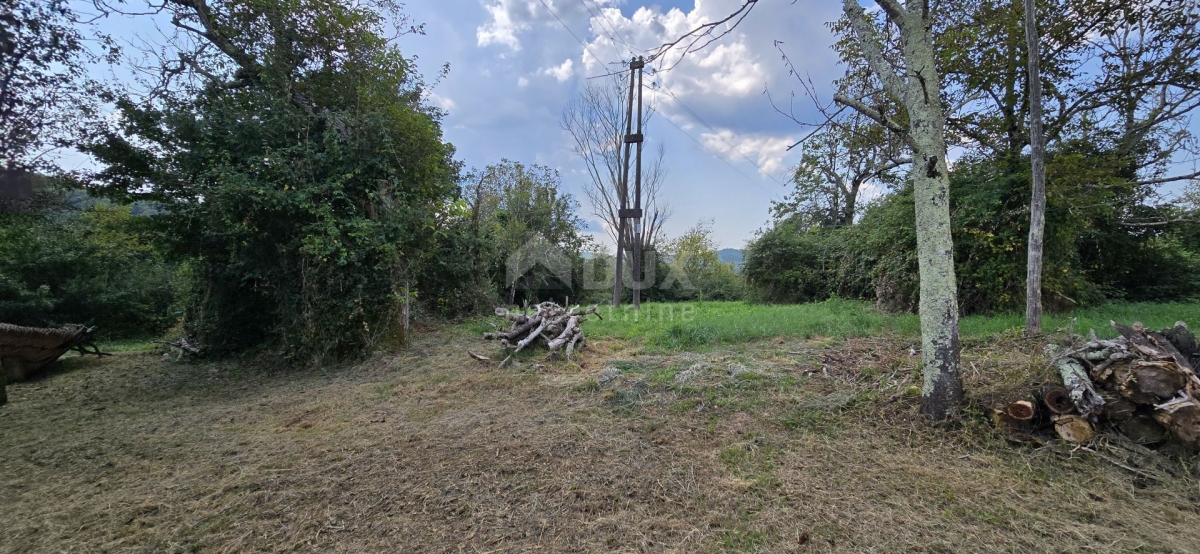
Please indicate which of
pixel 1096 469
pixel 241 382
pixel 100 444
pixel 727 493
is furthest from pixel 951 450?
pixel 241 382

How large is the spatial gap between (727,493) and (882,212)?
948cm

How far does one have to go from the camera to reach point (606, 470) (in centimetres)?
251

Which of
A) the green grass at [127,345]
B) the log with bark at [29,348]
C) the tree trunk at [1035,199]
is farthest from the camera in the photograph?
the green grass at [127,345]

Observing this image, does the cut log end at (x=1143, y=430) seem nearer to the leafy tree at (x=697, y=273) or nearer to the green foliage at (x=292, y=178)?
the green foliage at (x=292, y=178)

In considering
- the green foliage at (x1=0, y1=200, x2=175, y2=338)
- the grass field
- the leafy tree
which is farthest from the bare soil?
the leafy tree

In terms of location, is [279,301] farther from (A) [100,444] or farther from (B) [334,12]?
(B) [334,12]

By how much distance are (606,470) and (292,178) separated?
5880 mm

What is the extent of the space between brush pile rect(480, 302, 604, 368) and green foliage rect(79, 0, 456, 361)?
6.39 feet

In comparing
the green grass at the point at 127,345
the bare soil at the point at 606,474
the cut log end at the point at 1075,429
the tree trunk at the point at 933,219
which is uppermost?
the tree trunk at the point at 933,219

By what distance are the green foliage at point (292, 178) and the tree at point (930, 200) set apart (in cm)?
616

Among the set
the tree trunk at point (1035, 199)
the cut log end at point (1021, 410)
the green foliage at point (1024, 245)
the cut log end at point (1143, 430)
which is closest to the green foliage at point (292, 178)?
the cut log end at point (1021, 410)

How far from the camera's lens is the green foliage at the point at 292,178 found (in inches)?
225

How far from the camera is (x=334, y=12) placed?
661 centimetres

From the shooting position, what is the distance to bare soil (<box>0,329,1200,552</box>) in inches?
74.8
